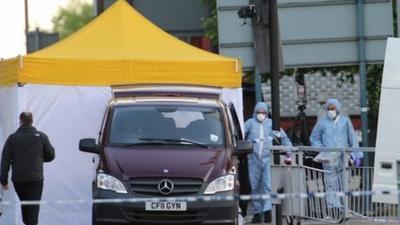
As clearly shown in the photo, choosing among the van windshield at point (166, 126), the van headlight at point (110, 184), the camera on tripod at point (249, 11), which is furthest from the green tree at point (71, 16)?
the van headlight at point (110, 184)

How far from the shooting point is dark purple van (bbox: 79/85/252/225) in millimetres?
12227

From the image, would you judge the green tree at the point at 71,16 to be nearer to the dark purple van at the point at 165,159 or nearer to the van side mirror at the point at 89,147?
the dark purple van at the point at 165,159

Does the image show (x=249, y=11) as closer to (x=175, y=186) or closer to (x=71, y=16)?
(x=175, y=186)

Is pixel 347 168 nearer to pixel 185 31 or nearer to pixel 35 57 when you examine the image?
pixel 35 57

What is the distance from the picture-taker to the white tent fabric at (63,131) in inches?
587

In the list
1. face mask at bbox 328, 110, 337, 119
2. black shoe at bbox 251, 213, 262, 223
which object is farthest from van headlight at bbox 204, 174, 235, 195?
face mask at bbox 328, 110, 337, 119

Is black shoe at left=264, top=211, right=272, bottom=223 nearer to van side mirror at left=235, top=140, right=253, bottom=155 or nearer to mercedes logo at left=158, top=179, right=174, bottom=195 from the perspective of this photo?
van side mirror at left=235, top=140, right=253, bottom=155

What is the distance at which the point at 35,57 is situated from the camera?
14.8 meters

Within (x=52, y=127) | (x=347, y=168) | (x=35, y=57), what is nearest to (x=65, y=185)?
(x=52, y=127)

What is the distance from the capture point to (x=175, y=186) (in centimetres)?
1229

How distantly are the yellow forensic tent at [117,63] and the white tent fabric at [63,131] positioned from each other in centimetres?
20

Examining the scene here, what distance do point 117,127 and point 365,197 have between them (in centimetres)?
361

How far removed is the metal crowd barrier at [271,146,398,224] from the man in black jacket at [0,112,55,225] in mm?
3582

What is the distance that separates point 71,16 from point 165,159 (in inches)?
4140
